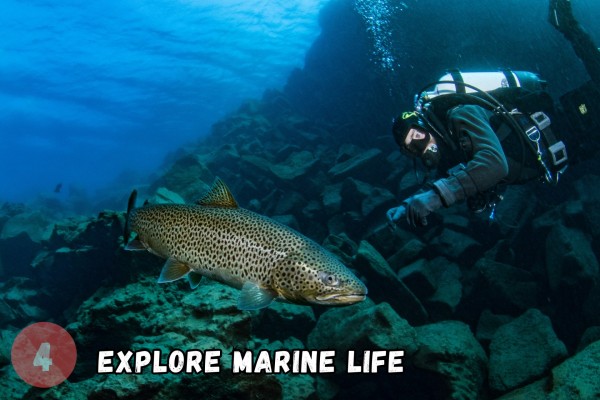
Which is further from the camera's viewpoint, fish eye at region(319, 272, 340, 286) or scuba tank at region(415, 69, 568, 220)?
scuba tank at region(415, 69, 568, 220)

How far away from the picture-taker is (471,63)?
1238cm

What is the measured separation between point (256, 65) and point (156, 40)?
13161 mm

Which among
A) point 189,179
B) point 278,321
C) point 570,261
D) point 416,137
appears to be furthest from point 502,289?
point 189,179

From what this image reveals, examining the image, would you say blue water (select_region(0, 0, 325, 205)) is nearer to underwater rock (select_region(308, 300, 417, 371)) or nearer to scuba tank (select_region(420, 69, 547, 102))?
scuba tank (select_region(420, 69, 547, 102))

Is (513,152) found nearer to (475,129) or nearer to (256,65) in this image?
(475,129)

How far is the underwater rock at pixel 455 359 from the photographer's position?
3.62 m

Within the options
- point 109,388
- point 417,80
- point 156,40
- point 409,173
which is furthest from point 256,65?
point 109,388

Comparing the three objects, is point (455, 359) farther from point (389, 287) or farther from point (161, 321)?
point (161, 321)

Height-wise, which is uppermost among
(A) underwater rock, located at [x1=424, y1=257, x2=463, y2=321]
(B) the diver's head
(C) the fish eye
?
(B) the diver's head

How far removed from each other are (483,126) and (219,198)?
2.73 meters

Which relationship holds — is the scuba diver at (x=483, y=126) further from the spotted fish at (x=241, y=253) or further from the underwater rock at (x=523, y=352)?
the underwater rock at (x=523, y=352)

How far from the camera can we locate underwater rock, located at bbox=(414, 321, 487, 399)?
3615 mm

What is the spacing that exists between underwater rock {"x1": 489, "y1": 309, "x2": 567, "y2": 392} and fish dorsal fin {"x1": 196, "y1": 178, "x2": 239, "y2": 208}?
3598mm

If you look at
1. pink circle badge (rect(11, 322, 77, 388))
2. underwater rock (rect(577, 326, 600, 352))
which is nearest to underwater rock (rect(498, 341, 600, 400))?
underwater rock (rect(577, 326, 600, 352))
